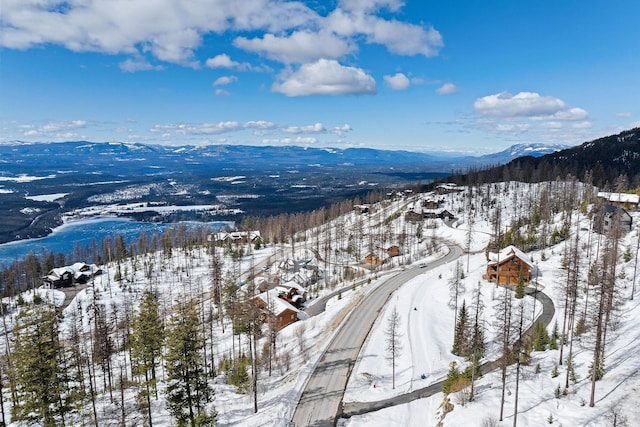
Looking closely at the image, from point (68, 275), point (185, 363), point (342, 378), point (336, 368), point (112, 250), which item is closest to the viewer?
point (185, 363)

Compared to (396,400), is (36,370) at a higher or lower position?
higher

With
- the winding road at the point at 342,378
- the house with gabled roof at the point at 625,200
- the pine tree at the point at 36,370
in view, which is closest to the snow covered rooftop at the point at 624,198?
the house with gabled roof at the point at 625,200

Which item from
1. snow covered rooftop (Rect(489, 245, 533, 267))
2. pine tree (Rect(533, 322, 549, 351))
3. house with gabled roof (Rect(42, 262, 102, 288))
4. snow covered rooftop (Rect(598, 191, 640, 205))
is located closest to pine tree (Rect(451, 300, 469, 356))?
pine tree (Rect(533, 322, 549, 351))

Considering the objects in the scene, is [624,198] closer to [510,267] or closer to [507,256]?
[510,267]

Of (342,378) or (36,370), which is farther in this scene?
(342,378)

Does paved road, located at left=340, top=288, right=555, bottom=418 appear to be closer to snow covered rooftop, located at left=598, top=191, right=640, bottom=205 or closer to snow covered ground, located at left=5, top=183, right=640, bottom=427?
snow covered ground, located at left=5, top=183, right=640, bottom=427

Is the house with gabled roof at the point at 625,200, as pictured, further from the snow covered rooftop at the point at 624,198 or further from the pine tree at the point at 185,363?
the pine tree at the point at 185,363

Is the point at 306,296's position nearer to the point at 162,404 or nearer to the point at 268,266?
the point at 268,266

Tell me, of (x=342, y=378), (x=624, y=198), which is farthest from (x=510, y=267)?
(x=624, y=198)
